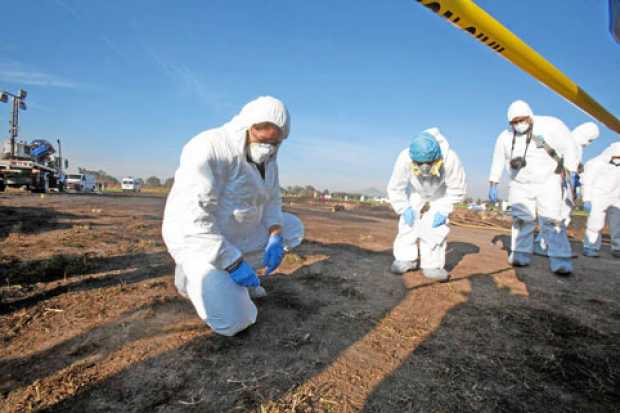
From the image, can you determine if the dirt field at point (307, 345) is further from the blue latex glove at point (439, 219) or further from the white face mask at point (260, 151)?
the white face mask at point (260, 151)

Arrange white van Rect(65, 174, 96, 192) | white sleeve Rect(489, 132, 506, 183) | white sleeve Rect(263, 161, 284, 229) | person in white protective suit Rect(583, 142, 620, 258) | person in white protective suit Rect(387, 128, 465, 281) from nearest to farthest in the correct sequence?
1. white sleeve Rect(263, 161, 284, 229)
2. person in white protective suit Rect(387, 128, 465, 281)
3. white sleeve Rect(489, 132, 506, 183)
4. person in white protective suit Rect(583, 142, 620, 258)
5. white van Rect(65, 174, 96, 192)

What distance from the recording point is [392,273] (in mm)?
3998

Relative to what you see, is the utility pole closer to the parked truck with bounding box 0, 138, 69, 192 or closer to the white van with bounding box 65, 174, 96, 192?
the parked truck with bounding box 0, 138, 69, 192

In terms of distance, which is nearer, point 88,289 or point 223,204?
point 223,204

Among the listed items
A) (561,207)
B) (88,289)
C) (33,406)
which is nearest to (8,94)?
(88,289)

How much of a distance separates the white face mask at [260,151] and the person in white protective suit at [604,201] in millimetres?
6998

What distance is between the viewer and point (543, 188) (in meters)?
4.36

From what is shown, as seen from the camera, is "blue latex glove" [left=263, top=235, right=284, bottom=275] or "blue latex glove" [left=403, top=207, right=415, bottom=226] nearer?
"blue latex glove" [left=263, top=235, right=284, bottom=275]

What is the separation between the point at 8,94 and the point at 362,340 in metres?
25.5

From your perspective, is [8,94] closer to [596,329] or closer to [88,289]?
[88,289]

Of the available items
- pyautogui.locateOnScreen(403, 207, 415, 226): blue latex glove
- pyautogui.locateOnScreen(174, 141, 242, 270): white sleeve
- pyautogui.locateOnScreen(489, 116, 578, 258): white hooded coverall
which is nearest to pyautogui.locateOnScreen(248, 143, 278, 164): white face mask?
pyautogui.locateOnScreen(174, 141, 242, 270): white sleeve

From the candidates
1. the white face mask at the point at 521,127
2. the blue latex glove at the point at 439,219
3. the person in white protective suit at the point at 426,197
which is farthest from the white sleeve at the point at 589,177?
the blue latex glove at the point at 439,219

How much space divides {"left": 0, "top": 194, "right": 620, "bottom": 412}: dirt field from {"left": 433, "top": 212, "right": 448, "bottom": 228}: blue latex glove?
28.0 inches

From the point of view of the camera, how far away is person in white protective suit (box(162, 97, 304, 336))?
215cm
